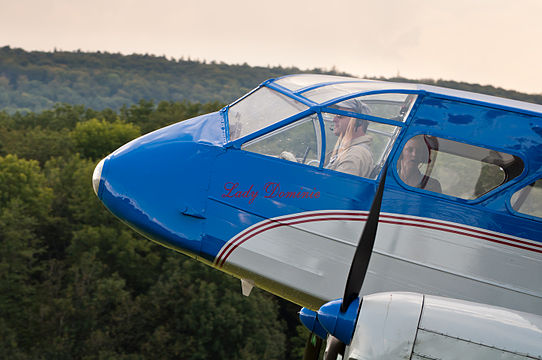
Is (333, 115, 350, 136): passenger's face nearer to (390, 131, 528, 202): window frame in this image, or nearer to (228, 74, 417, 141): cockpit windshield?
(228, 74, 417, 141): cockpit windshield

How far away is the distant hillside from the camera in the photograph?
5704 inches

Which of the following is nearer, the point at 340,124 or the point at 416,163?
the point at 416,163

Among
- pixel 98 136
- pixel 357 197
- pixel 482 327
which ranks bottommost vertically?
pixel 98 136

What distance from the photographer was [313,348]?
8.02 meters

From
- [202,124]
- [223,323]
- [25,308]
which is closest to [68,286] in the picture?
[25,308]

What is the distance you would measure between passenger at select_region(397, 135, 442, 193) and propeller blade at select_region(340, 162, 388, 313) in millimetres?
1118

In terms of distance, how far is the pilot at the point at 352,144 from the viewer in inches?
264

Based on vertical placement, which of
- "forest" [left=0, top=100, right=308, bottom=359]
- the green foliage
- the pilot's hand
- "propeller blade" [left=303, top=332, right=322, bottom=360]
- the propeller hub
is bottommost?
"forest" [left=0, top=100, right=308, bottom=359]

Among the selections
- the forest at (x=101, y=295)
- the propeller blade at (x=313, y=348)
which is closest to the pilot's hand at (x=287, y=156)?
the propeller blade at (x=313, y=348)

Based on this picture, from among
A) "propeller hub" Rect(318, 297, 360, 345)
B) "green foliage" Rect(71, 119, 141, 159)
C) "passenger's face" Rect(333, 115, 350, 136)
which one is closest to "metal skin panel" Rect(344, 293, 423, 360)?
"propeller hub" Rect(318, 297, 360, 345)

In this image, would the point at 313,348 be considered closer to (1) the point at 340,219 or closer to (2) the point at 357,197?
(1) the point at 340,219

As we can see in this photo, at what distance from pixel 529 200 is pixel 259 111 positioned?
11.1 feet

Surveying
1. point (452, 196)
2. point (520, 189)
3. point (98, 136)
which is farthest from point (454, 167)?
point (98, 136)

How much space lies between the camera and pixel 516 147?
247 inches
